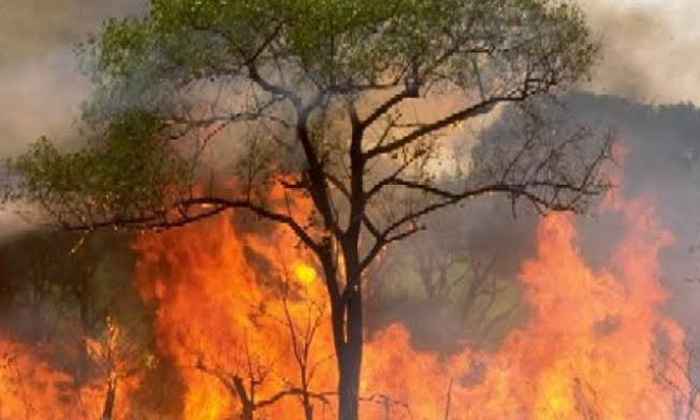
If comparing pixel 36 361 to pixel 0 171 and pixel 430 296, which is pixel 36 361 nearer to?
pixel 0 171

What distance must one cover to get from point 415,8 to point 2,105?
17529 millimetres

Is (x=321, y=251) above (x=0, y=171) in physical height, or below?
below

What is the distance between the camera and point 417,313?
39875mm

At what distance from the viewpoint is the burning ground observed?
3331cm

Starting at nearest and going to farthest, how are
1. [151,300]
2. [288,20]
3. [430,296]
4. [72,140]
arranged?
[288,20] < [72,140] < [151,300] < [430,296]

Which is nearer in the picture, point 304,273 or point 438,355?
point 304,273

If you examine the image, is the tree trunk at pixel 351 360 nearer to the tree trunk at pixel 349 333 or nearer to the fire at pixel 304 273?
the tree trunk at pixel 349 333

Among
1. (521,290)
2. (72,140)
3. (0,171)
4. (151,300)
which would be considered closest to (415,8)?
(72,140)

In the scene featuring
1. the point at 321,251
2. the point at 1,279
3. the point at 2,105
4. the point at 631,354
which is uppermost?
the point at 2,105

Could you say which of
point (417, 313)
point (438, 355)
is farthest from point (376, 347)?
point (417, 313)

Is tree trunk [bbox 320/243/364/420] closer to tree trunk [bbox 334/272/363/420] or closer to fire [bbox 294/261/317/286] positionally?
tree trunk [bbox 334/272/363/420]

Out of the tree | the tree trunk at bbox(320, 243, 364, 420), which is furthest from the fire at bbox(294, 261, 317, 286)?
the tree trunk at bbox(320, 243, 364, 420)

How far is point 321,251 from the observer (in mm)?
20656

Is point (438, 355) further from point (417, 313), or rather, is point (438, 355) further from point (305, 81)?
point (305, 81)
